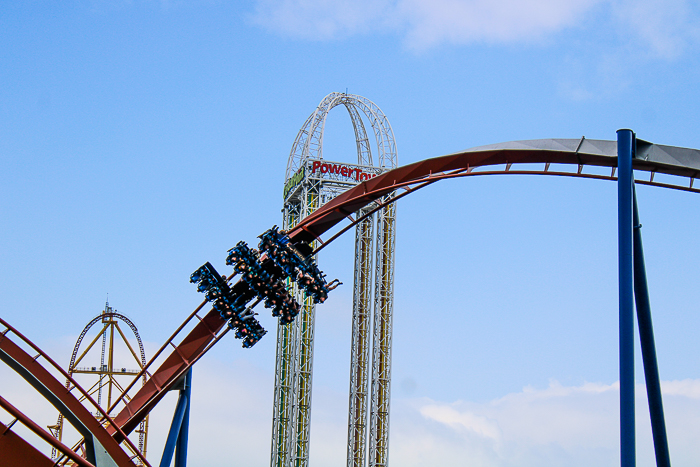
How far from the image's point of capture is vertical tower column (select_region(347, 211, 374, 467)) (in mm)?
36875

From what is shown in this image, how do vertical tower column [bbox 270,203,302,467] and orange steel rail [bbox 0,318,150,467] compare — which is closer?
orange steel rail [bbox 0,318,150,467]

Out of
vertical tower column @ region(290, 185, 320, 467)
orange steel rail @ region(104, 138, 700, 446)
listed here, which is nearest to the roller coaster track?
orange steel rail @ region(104, 138, 700, 446)

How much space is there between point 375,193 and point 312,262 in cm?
257

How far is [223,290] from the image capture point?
20.3 metres

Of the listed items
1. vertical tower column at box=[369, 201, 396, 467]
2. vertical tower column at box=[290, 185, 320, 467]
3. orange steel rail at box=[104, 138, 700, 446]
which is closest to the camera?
orange steel rail at box=[104, 138, 700, 446]

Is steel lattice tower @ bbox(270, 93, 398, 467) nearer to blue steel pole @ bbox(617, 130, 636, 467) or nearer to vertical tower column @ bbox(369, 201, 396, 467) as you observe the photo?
vertical tower column @ bbox(369, 201, 396, 467)

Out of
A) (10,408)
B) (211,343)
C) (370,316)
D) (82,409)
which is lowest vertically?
(10,408)

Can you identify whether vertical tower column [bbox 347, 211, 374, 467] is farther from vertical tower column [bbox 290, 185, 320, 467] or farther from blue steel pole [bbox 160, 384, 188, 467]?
blue steel pole [bbox 160, 384, 188, 467]

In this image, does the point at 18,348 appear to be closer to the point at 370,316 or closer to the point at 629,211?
the point at 629,211

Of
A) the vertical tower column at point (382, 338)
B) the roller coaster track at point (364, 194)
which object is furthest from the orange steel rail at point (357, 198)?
the vertical tower column at point (382, 338)

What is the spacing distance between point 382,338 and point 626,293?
77.2 ft

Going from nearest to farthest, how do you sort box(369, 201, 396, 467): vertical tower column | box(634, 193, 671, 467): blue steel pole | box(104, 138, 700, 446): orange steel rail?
box(634, 193, 671, 467): blue steel pole
box(104, 138, 700, 446): orange steel rail
box(369, 201, 396, 467): vertical tower column

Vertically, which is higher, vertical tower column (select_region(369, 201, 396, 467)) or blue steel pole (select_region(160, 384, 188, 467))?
vertical tower column (select_region(369, 201, 396, 467))

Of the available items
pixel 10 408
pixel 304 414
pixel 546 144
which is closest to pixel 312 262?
pixel 546 144
